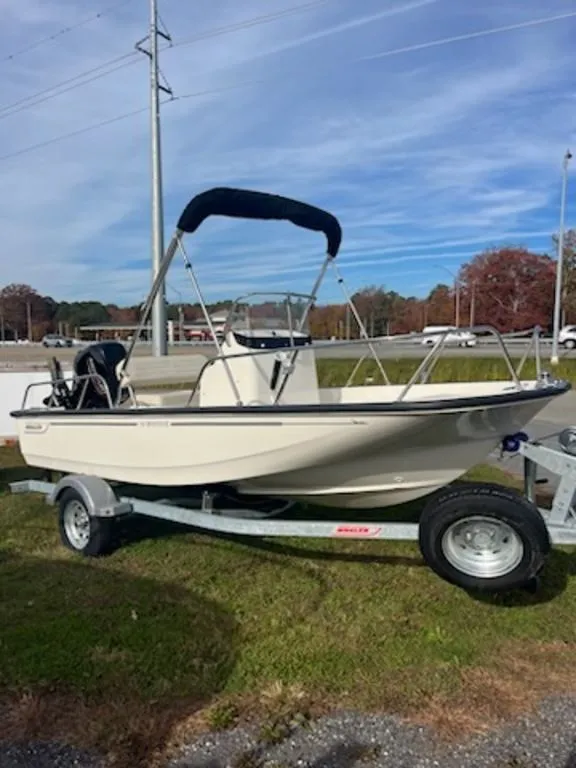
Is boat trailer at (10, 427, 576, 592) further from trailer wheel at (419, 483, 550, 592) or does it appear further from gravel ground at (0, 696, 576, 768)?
gravel ground at (0, 696, 576, 768)

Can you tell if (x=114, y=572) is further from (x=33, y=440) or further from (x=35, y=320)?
(x=35, y=320)

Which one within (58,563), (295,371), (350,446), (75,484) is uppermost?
(295,371)

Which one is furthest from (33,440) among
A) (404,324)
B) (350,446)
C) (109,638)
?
(404,324)

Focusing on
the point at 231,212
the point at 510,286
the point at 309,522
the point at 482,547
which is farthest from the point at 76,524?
the point at 510,286

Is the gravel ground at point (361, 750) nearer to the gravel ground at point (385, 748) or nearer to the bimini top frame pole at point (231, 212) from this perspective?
the gravel ground at point (385, 748)

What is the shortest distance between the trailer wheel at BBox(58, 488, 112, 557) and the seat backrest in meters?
0.94

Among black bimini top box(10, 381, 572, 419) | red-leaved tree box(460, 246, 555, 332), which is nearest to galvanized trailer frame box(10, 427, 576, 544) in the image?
black bimini top box(10, 381, 572, 419)

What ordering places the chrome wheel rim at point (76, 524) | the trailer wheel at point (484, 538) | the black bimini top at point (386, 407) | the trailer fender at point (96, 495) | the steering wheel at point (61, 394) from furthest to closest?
the steering wheel at point (61, 394) → the chrome wheel rim at point (76, 524) → the trailer fender at point (96, 495) → the black bimini top at point (386, 407) → the trailer wheel at point (484, 538)

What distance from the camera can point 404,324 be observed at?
64875 millimetres

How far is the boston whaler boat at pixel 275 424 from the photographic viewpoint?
3.98 meters

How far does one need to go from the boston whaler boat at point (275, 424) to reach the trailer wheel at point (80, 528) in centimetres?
6

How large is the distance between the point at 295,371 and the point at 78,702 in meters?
2.91

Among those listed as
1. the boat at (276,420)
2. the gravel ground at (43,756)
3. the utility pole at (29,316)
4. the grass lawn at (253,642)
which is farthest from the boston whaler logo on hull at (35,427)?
the utility pole at (29,316)

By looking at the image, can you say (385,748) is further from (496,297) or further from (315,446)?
(496,297)
